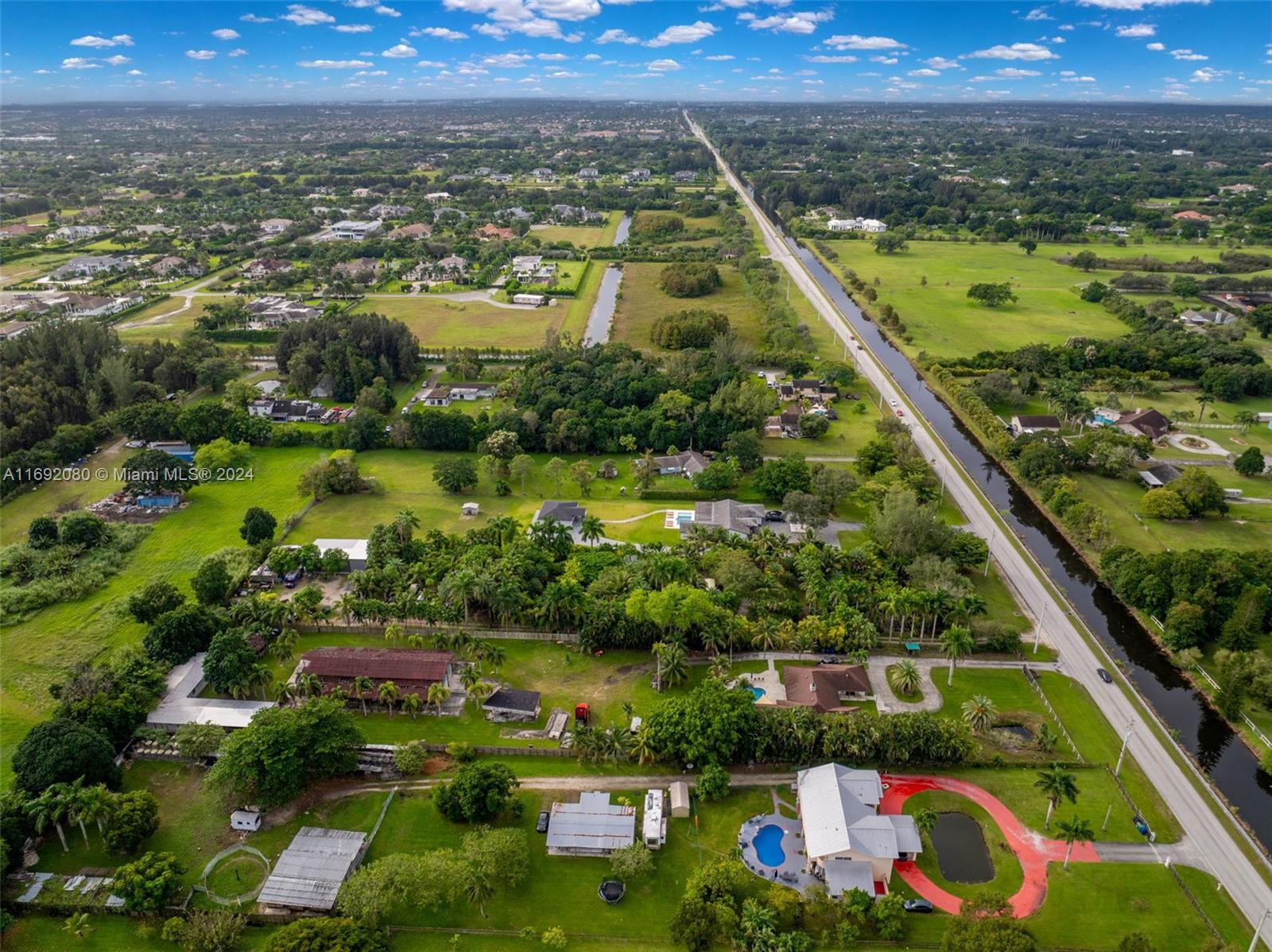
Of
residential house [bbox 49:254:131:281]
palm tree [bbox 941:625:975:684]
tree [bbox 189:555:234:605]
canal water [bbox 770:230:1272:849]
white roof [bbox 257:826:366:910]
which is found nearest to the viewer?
white roof [bbox 257:826:366:910]

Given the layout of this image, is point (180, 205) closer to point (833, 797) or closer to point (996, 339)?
point (996, 339)

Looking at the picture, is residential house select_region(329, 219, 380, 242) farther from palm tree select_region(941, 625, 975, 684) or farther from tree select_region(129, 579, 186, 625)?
palm tree select_region(941, 625, 975, 684)

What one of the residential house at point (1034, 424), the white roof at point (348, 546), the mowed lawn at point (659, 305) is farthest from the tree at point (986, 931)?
the mowed lawn at point (659, 305)

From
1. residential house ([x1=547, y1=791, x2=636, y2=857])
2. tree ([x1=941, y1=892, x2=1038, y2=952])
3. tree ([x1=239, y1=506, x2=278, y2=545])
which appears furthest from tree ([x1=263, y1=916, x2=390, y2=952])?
tree ([x1=239, y1=506, x2=278, y2=545])

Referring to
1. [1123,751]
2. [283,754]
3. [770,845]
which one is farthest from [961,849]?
[283,754]

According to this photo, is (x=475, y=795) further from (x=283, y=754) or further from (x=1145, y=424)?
(x=1145, y=424)

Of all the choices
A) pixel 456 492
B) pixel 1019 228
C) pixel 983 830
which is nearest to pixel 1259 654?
pixel 983 830
